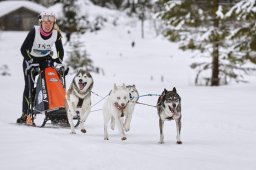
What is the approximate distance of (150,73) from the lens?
1255 inches

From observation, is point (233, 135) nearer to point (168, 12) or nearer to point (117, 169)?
point (117, 169)

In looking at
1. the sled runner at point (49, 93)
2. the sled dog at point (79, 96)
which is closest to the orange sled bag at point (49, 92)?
the sled runner at point (49, 93)

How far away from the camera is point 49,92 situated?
27.2 ft

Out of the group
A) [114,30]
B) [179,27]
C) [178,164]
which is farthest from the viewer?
[114,30]

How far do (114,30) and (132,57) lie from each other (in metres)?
15.1

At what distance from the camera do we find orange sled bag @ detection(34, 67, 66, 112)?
8.23m

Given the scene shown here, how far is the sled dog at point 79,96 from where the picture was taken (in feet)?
25.2

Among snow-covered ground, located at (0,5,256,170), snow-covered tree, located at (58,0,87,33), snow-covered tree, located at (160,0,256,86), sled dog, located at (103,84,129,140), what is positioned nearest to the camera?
snow-covered ground, located at (0,5,256,170)

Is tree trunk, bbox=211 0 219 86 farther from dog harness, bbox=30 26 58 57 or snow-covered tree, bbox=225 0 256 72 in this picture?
dog harness, bbox=30 26 58 57

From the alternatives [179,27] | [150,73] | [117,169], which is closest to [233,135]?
[117,169]

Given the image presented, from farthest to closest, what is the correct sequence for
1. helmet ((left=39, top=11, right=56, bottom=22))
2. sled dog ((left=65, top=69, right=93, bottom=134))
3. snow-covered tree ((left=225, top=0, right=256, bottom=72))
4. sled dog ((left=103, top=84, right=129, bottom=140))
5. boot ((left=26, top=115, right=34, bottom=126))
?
snow-covered tree ((left=225, top=0, right=256, bottom=72)), boot ((left=26, top=115, right=34, bottom=126)), helmet ((left=39, top=11, right=56, bottom=22)), sled dog ((left=65, top=69, right=93, bottom=134)), sled dog ((left=103, top=84, right=129, bottom=140))

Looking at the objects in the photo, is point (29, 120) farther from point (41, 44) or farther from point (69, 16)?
point (69, 16)

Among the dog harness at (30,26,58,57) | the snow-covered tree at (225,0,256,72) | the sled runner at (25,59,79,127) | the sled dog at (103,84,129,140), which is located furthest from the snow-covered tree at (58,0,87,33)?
the sled dog at (103,84,129,140)

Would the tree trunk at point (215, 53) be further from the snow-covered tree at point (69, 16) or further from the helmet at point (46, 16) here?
the snow-covered tree at point (69, 16)
